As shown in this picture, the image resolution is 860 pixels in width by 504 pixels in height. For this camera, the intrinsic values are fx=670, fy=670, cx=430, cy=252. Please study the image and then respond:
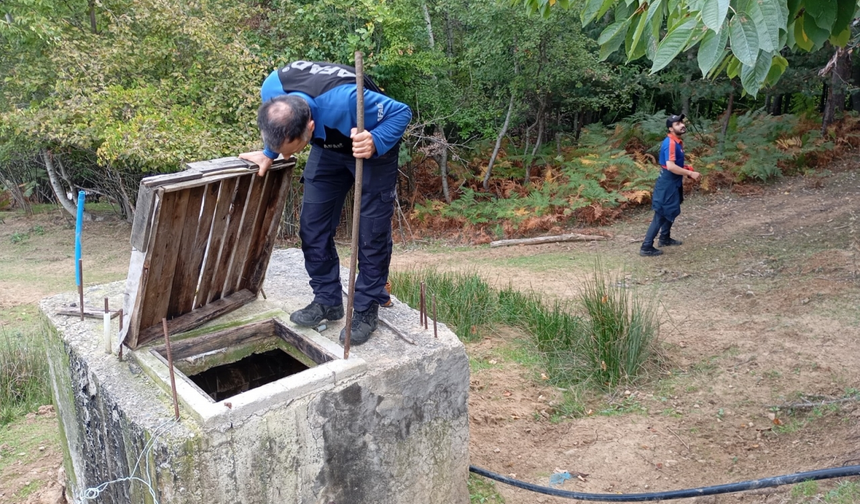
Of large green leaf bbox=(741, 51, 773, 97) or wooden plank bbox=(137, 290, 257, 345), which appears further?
wooden plank bbox=(137, 290, 257, 345)

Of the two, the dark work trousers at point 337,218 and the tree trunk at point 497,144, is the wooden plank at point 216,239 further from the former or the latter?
the tree trunk at point 497,144

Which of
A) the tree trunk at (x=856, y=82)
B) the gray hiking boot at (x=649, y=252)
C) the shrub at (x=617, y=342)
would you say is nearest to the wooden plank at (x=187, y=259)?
the shrub at (x=617, y=342)

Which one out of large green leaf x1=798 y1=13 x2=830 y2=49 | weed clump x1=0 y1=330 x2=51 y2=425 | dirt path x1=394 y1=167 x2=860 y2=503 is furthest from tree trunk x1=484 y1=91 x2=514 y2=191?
large green leaf x1=798 y1=13 x2=830 y2=49

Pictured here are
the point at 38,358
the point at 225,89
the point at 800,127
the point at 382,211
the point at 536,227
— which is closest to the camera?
the point at 382,211

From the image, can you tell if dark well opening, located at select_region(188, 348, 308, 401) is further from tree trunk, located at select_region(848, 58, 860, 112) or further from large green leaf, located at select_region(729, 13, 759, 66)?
tree trunk, located at select_region(848, 58, 860, 112)

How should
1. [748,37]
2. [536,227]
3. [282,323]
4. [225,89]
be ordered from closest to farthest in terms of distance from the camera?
[748,37]
[282,323]
[225,89]
[536,227]

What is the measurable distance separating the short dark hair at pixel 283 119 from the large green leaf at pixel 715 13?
1.59 m

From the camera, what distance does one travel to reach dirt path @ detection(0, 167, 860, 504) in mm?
3600

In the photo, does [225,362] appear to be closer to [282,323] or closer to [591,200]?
[282,323]

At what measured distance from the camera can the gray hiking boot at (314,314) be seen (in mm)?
3217

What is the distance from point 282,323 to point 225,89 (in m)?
6.61


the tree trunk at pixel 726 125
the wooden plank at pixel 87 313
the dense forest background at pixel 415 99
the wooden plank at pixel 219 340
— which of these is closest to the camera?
the wooden plank at pixel 219 340

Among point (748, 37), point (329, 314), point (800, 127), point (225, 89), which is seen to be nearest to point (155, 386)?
point (329, 314)

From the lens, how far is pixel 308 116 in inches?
107
